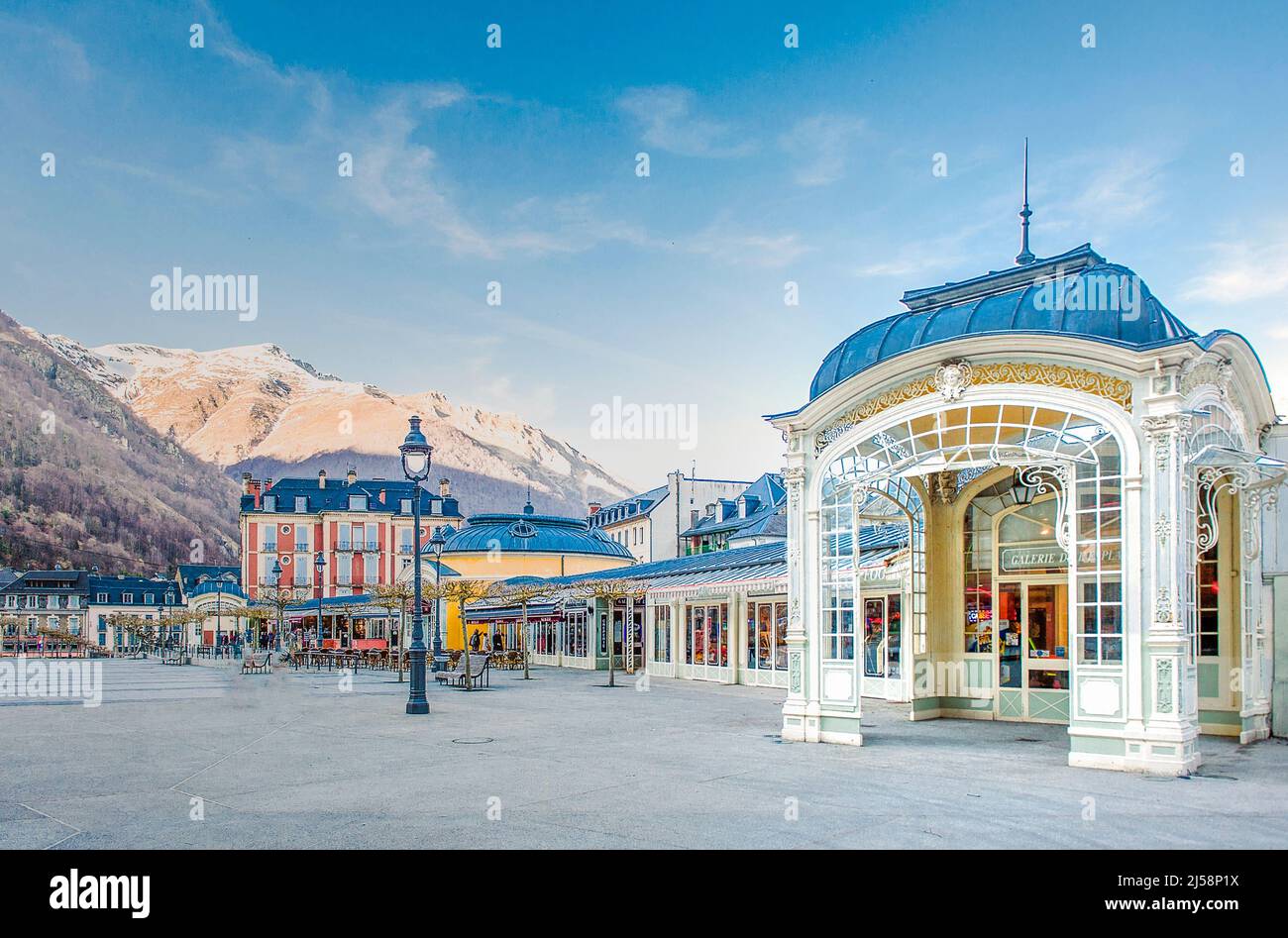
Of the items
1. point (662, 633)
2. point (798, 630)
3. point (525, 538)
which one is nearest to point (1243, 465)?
point (798, 630)

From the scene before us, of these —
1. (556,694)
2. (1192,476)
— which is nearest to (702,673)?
(556,694)

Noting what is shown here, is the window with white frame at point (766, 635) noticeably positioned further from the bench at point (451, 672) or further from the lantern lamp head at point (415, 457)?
the lantern lamp head at point (415, 457)

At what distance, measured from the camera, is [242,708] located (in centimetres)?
2016

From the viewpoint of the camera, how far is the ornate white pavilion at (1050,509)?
11.3 meters

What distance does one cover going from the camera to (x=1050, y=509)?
1540cm

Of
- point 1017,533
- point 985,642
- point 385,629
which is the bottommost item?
point 385,629

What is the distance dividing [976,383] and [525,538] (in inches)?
1772

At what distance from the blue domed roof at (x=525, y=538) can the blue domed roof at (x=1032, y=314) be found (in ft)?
138

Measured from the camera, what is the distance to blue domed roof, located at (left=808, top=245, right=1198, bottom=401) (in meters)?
12.3

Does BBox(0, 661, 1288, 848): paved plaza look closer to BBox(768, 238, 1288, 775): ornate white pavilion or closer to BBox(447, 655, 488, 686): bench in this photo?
BBox(768, 238, 1288, 775): ornate white pavilion

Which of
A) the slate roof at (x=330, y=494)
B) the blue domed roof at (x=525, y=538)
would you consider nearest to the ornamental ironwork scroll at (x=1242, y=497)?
the blue domed roof at (x=525, y=538)

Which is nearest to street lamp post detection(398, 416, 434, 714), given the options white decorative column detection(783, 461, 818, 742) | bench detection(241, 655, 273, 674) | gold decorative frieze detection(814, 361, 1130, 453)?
white decorative column detection(783, 461, 818, 742)
